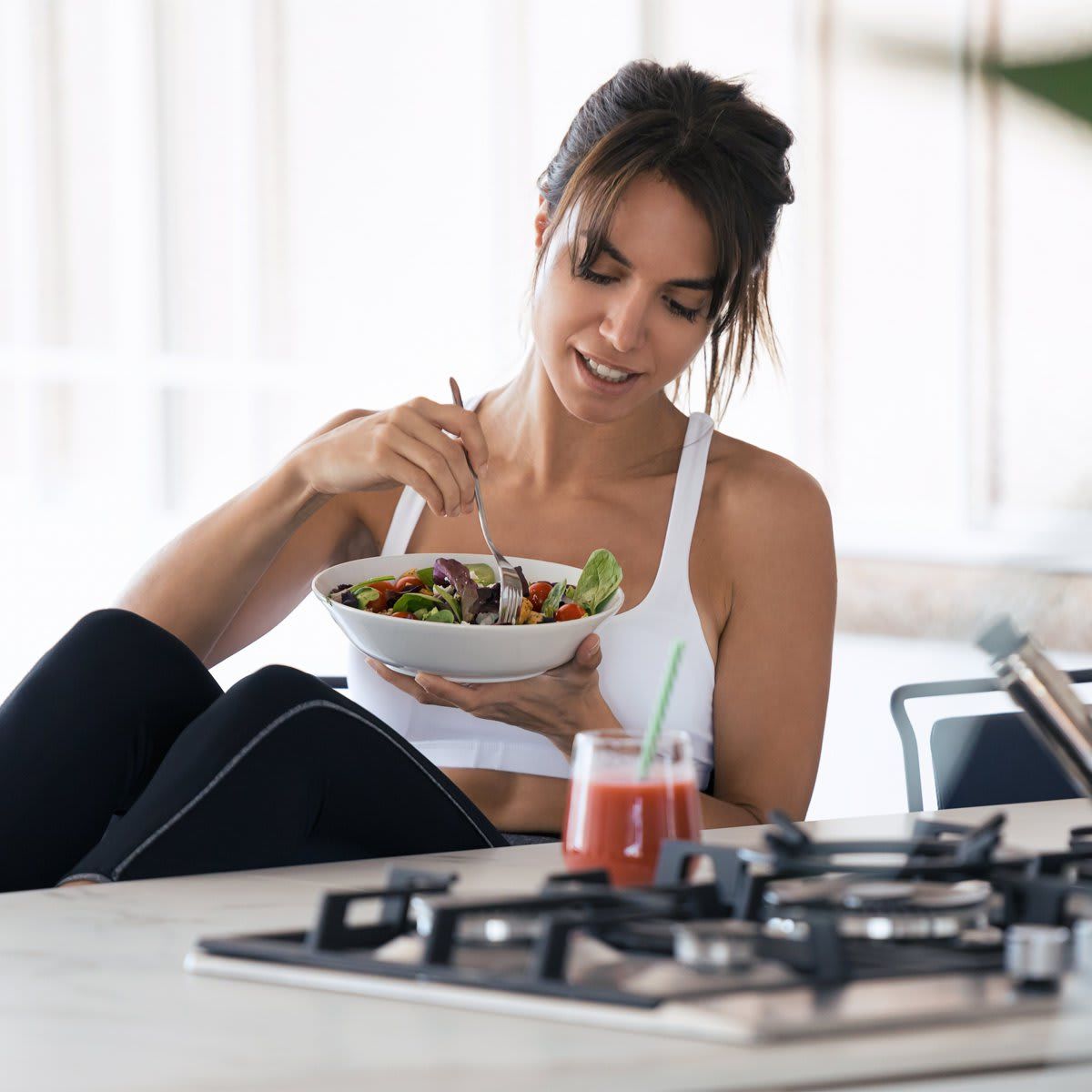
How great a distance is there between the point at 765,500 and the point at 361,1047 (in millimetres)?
1272

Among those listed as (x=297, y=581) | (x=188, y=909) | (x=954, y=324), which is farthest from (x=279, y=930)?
(x=297, y=581)

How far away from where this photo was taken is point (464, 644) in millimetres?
1289

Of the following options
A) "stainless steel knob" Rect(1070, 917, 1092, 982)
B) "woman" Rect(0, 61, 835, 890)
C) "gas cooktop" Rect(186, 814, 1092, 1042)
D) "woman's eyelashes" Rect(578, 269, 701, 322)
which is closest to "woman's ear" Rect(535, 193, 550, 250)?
"woman" Rect(0, 61, 835, 890)

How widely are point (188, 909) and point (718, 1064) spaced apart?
15.9 inches

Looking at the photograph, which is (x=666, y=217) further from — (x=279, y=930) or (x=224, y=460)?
(x=224, y=460)

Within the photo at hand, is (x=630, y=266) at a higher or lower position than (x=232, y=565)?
higher

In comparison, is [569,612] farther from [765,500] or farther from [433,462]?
[765,500]

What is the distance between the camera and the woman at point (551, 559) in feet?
3.77

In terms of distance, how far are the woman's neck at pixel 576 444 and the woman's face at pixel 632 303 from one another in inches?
8.8

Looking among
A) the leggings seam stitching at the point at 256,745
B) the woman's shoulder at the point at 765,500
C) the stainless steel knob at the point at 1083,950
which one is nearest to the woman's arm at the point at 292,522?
the leggings seam stitching at the point at 256,745

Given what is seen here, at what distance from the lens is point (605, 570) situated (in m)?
1.47

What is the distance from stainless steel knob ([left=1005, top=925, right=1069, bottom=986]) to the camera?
0.63 meters

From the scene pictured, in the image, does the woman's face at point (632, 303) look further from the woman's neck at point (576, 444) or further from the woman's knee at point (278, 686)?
the woman's knee at point (278, 686)

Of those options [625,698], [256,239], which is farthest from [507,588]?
[256,239]
